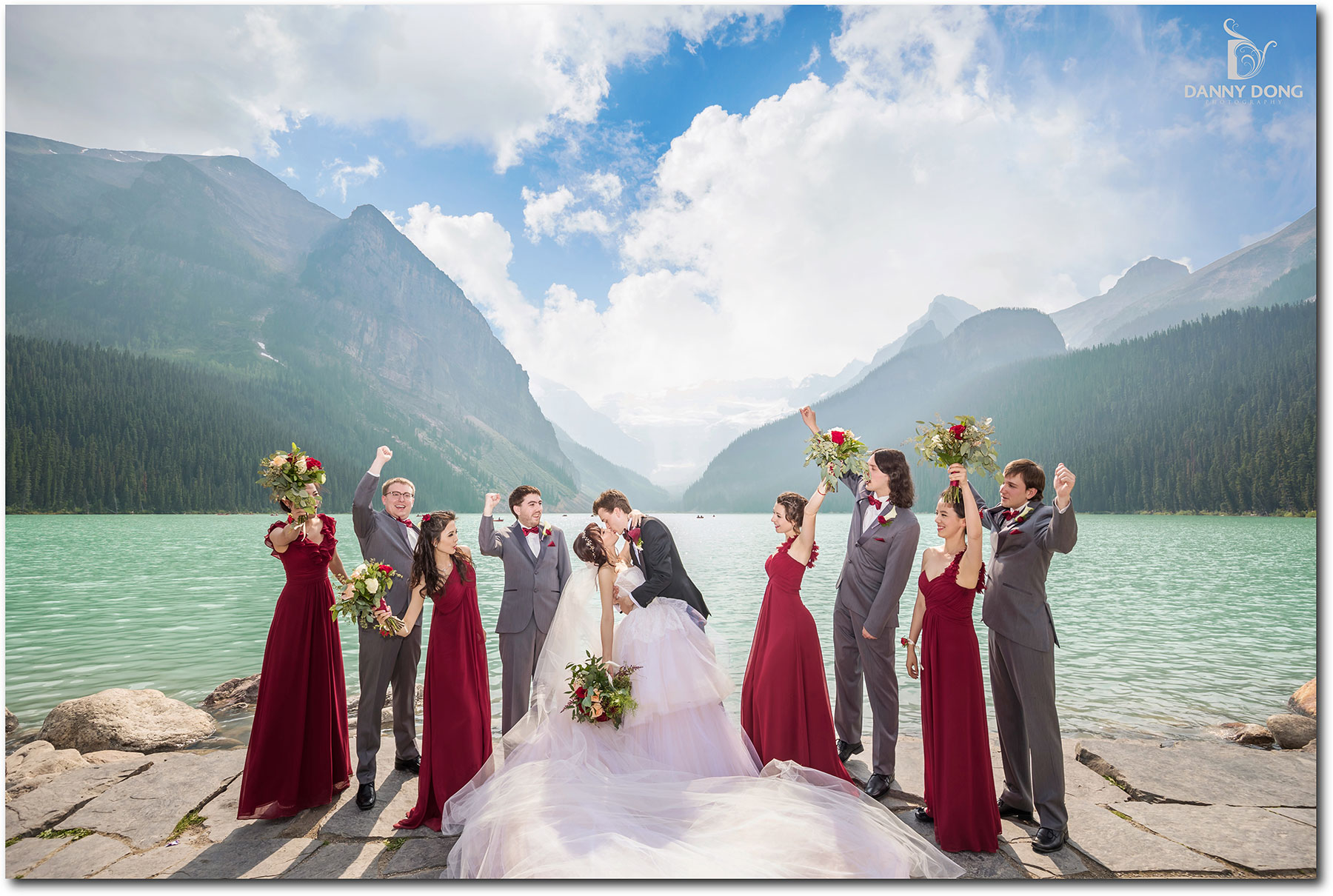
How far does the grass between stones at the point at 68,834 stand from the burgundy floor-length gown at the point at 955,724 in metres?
6.61

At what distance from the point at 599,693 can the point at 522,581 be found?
6.04 feet

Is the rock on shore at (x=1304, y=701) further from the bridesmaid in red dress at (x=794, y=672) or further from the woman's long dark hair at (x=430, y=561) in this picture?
the woman's long dark hair at (x=430, y=561)

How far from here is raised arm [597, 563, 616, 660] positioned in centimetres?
536

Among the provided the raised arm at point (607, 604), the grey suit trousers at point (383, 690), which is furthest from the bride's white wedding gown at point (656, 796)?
the grey suit trousers at point (383, 690)

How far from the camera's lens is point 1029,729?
487cm

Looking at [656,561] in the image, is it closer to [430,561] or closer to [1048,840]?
[430,561]

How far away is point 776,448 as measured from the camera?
19250 cm

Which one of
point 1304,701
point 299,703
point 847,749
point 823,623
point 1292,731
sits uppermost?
point 299,703

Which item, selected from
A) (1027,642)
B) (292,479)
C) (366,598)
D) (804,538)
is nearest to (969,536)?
(1027,642)

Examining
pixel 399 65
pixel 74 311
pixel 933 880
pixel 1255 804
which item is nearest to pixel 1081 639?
pixel 1255 804

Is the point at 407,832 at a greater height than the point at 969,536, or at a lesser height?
lesser

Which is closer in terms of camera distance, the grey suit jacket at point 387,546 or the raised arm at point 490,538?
the grey suit jacket at point 387,546

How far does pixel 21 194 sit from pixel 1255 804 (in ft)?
911

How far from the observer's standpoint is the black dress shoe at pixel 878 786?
5.61m
